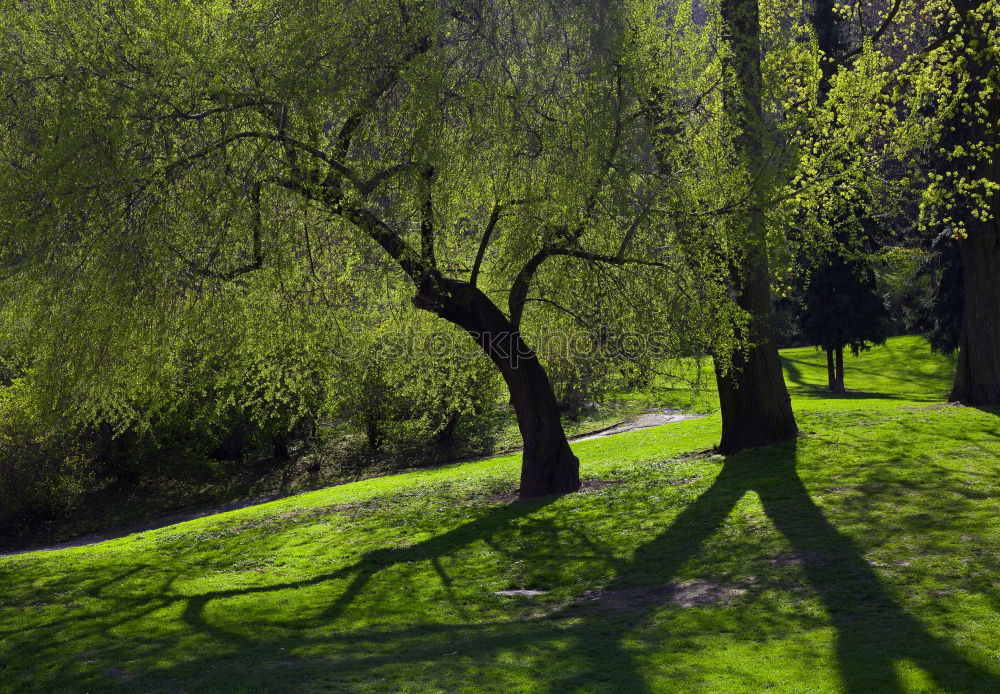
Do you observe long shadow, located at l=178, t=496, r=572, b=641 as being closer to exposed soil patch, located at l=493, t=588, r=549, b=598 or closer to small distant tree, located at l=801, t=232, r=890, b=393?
exposed soil patch, located at l=493, t=588, r=549, b=598

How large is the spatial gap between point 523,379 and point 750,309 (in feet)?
15.9

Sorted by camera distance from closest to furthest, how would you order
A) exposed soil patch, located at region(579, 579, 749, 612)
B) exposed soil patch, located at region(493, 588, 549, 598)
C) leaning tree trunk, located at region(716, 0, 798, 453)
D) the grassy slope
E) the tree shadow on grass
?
1. the tree shadow on grass
2. the grassy slope
3. exposed soil patch, located at region(579, 579, 749, 612)
4. exposed soil patch, located at region(493, 588, 549, 598)
5. leaning tree trunk, located at region(716, 0, 798, 453)

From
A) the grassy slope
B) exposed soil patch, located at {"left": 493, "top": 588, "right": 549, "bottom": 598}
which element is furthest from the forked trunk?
exposed soil patch, located at {"left": 493, "top": 588, "right": 549, "bottom": 598}

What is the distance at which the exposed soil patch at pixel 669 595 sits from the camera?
9523mm

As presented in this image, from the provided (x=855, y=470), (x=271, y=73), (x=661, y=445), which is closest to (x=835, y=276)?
(x=661, y=445)

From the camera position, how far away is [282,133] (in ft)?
36.6

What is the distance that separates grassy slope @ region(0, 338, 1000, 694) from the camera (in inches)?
292

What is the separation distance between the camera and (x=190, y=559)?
14.9 metres

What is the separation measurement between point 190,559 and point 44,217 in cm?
630

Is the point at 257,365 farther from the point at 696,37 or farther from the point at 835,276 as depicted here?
the point at 835,276

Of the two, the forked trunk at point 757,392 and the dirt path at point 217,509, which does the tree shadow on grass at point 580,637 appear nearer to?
the forked trunk at point 757,392

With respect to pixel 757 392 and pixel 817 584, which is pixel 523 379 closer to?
pixel 757 392

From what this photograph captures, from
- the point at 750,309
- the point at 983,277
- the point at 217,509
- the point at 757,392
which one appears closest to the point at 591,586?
the point at 757,392

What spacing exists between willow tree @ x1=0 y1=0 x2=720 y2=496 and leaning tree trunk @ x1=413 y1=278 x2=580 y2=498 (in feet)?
4.89
